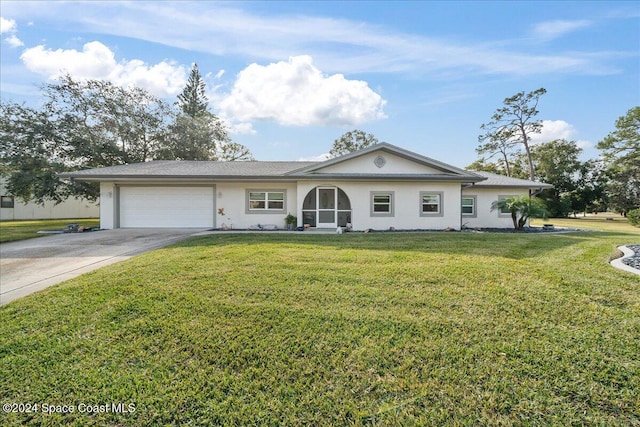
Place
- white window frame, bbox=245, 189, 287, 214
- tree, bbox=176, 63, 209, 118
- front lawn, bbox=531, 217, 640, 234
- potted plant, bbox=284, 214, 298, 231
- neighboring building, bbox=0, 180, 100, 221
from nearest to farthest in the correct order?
potted plant, bbox=284, 214, 298, 231, white window frame, bbox=245, 189, 287, 214, front lawn, bbox=531, 217, 640, 234, neighboring building, bbox=0, 180, 100, 221, tree, bbox=176, 63, 209, 118

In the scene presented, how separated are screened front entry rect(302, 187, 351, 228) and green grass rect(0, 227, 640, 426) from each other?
8892mm

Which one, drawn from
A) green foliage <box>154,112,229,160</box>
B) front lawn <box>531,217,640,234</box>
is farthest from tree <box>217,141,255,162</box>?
front lawn <box>531,217,640,234</box>

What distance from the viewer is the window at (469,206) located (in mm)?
16328

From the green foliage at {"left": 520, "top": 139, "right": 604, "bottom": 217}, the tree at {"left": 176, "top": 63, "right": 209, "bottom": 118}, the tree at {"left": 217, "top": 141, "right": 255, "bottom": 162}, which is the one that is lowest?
the green foliage at {"left": 520, "top": 139, "right": 604, "bottom": 217}

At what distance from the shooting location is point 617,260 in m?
6.67

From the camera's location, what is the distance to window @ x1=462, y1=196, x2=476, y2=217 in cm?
1633

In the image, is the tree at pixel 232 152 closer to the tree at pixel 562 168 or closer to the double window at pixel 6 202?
the double window at pixel 6 202

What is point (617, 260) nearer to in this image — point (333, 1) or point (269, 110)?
point (333, 1)

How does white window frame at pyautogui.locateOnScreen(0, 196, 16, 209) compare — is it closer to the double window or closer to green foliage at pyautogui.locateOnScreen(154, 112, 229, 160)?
the double window

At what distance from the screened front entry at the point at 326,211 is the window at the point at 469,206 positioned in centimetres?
648

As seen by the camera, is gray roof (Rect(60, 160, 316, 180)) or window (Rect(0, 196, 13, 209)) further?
window (Rect(0, 196, 13, 209))

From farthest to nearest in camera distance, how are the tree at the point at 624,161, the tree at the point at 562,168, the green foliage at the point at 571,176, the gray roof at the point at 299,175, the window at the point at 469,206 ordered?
the tree at the point at 562,168
the green foliage at the point at 571,176
the tree at the point at 624,161
the window at the point at 469,206
the gray roof at the point at 299,175

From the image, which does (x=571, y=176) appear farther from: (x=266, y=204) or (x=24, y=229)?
(x=24, y=229)

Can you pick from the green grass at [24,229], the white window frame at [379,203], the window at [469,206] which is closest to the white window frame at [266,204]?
the white window frame at [379,203]
